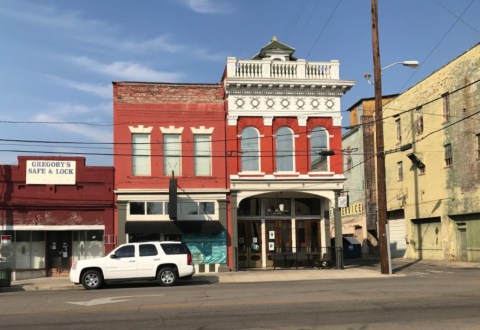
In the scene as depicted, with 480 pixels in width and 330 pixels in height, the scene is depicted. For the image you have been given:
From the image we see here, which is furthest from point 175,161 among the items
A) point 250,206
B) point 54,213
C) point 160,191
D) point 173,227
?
point 54,213

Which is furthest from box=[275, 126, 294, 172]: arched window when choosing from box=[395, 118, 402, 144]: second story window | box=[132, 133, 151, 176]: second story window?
box=[395, 118, 402, 144]: second story window

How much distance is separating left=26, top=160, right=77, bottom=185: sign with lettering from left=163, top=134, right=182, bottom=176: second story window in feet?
14.0

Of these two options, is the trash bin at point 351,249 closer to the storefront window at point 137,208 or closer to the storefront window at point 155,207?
the storefront window at point 155,207

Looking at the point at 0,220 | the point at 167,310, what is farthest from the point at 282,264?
the point at 167,310

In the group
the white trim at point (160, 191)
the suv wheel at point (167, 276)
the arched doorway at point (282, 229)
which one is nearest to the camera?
the suv wheel at point (167, 276)

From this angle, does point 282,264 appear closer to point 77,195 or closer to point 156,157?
point 156,157

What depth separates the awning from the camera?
25.1 metres

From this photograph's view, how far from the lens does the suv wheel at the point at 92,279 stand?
64.1 feet

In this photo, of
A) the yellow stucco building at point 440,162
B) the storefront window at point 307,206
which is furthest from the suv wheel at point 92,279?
the yellow stucco building at point 440,162

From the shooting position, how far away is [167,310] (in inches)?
463

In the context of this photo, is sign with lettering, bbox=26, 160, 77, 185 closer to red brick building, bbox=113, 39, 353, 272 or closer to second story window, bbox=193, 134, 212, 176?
red brick building, bbox=113, 39, 353, 272

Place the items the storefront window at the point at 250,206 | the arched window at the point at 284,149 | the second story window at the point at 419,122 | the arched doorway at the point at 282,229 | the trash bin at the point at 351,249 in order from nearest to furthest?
the arched window at the point at 284,149 < the arched doorway at the point at 282,229 < the storefront window at the point at 250,206 < the second story window at the point at 419,122 < the trash bin at the point at 351,249

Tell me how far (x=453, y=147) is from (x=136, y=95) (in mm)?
17778

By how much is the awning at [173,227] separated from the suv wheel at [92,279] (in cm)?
540
